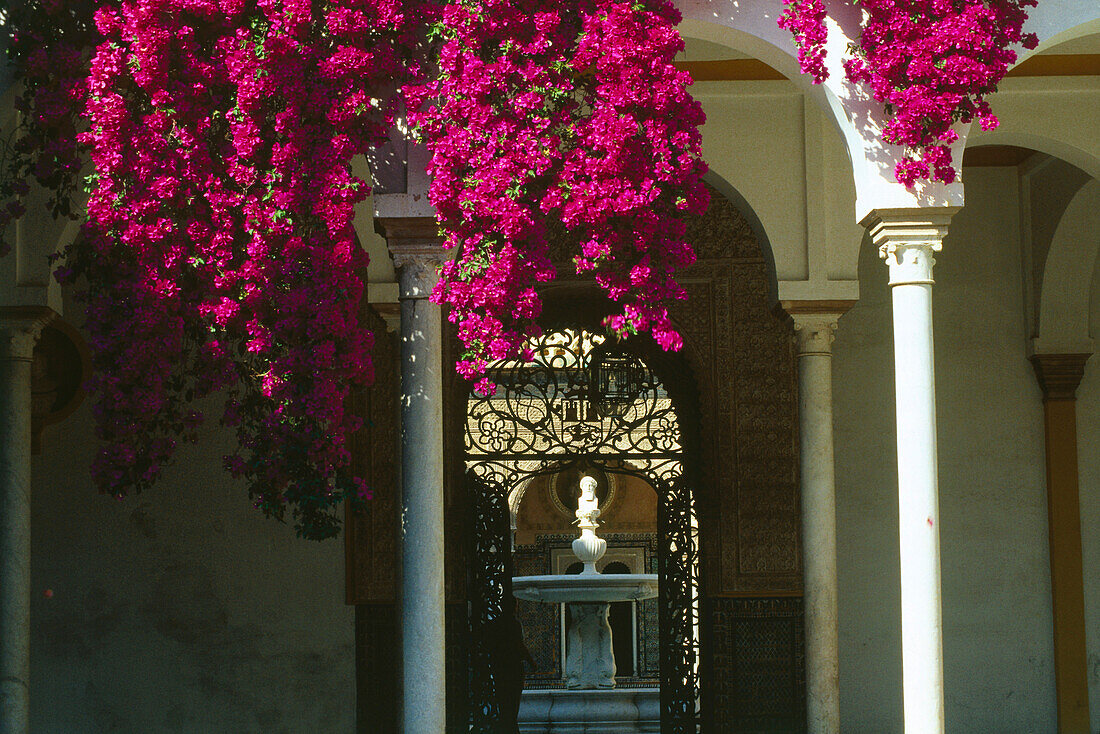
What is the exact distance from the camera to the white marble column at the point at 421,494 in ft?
20.1

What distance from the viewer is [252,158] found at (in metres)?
6.05

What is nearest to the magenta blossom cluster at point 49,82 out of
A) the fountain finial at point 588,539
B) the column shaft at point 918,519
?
the column shaft at point 918,519

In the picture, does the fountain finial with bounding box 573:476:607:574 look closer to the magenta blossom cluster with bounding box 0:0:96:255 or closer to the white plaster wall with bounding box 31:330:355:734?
the white plaster wall with bounding box 31:330:355:734

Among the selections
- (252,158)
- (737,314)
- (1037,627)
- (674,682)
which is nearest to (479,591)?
(674,682)

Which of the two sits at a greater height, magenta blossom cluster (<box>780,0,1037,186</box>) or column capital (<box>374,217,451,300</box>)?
magenta blossom cluster (<box>780,0,1037,186</box>)

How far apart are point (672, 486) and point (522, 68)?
491cm

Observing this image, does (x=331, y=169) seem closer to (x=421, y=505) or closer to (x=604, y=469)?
(x=421, y=505)

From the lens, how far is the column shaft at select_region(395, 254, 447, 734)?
612 cm

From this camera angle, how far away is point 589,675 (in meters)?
11.9

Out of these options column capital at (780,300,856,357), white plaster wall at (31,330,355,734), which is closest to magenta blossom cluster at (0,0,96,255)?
white plaster wall at (31,330,355,734)

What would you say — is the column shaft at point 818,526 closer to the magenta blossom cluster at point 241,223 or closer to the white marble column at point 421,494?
the white marble column at point 421,494

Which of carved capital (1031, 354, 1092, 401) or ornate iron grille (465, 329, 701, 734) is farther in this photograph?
carved capital (1031, 354, 1092, 401)

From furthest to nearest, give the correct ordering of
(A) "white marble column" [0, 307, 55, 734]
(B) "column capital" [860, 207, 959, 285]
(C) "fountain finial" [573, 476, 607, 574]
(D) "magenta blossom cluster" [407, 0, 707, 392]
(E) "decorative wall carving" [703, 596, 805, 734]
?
(C) "fountain finial" [573, 476, 607, 574] → (E) "decorative wall carving" [703, 596, 805, 734] → (A) "white marble column" [0, 307, 55, 734] → (B) "column capital" [860, 207, 959, 285] → (D) "magenta blossom cluster" [407, 0, 707, 392]

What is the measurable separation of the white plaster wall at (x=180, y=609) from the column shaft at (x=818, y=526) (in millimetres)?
3555
